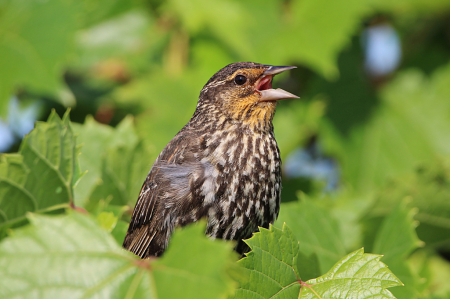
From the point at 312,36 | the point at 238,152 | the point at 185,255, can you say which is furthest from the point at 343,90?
the point at 185,255

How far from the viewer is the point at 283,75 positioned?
4.08m

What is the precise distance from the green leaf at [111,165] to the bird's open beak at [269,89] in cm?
66

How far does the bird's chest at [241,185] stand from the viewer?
214 centimetres

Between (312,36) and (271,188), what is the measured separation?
221 cm

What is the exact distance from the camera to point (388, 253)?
2.18 m

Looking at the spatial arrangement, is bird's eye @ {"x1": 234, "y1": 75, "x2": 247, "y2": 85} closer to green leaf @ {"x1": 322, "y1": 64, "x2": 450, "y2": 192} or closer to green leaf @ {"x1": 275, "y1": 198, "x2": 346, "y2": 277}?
green leaf @ {"x1": 275, "y1": 198, "x2": 346, "y2": 277}

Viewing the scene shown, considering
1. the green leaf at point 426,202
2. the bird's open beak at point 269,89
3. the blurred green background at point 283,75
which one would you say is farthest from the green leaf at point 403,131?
the bird's open beak at point 269,89

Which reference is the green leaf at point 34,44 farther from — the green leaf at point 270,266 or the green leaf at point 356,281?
the green leaf at point 356,281

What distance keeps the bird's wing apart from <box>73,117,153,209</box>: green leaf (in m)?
0.07

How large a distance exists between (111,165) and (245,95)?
78cm

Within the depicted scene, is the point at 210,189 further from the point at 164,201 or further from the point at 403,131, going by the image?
the point at 403,131

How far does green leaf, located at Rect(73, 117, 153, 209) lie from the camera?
7.59ft

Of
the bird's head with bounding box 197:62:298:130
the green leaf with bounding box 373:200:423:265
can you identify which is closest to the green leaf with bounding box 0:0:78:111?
the bird's head with bounding box 197:62:298:130

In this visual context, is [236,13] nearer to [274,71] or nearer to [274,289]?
[274,71]
